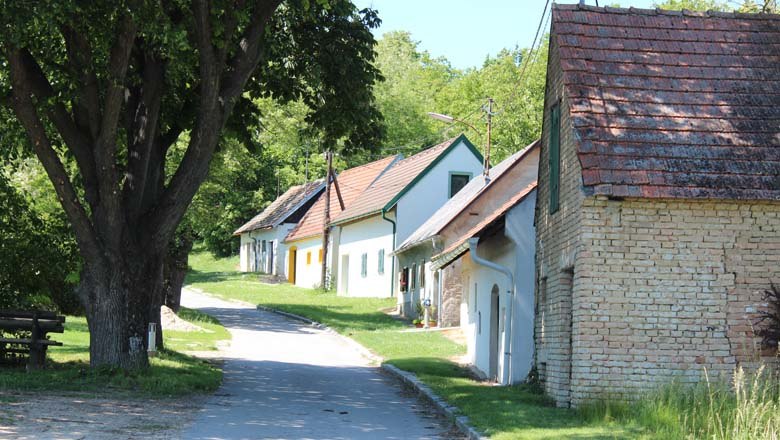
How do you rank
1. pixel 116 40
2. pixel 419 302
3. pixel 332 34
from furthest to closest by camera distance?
pixel 419 302
pixel 332 34
pixel 116 40

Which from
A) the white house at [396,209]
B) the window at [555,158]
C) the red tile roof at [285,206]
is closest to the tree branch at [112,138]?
the window at [555,158]

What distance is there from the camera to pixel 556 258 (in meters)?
16.3

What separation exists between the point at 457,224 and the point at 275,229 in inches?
1297

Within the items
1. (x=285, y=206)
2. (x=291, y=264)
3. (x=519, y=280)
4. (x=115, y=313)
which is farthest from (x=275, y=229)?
(x=115, y=313)

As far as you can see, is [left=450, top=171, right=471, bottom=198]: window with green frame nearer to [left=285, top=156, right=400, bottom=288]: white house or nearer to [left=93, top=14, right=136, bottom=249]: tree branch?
[left=285, top=156, right=400, bottom=288]: white house

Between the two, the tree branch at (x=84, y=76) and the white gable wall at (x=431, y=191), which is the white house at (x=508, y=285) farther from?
the white gable wall at (x=431, y=191)

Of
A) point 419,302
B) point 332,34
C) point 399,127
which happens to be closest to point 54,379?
point 332,34

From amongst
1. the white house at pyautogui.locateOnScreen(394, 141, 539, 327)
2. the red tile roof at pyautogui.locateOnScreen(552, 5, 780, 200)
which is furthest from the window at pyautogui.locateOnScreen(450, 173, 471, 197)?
the red tile roof at pyautogui.locateOnScreen(552, 5, 780, 200)

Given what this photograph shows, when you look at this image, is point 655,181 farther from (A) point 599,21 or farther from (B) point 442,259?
(B) point 442,259

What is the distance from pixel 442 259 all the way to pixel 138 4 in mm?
9496

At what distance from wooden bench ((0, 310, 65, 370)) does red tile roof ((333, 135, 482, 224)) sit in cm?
2584

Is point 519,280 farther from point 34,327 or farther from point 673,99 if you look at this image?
point 34,327

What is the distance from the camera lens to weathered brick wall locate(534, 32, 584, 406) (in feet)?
49.8

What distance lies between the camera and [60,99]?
54.8 feet
